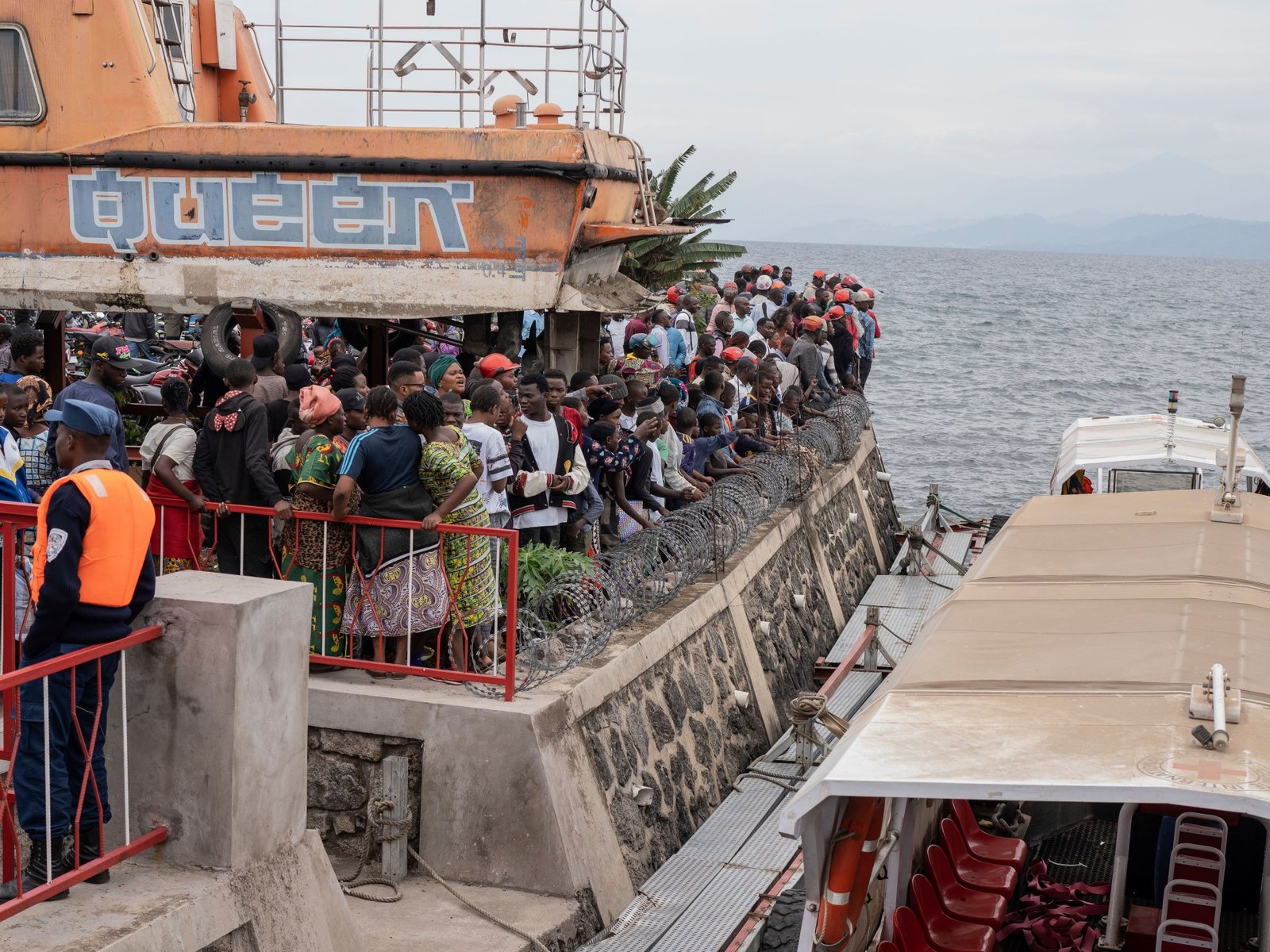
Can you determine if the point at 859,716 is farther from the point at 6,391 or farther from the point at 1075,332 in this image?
the point at 1075,332

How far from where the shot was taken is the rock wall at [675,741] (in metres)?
9.04

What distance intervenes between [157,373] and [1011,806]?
11024mm

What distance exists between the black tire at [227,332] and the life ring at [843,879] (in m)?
6.10

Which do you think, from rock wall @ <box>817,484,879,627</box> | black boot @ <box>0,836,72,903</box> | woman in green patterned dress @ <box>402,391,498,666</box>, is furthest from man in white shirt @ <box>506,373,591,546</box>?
rock wall @ <box>817,484,879,627</box>

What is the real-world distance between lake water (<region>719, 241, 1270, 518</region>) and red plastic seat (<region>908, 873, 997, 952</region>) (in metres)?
21.9

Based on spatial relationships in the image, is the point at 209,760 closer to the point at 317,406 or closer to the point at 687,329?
the point at 317,406

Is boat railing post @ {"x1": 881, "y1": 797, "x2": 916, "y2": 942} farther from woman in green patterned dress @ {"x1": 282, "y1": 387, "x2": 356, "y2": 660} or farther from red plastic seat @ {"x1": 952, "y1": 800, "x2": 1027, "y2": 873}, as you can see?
woman in green patterned dress @ {"x1": 282, "y1": 387, "x2": 356, "y2": 660}

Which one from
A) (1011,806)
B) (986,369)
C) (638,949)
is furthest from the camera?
(986,369)

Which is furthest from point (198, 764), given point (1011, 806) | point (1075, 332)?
point (1075, 332)

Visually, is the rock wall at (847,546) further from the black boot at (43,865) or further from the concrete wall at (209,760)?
the black boot at (43,865)

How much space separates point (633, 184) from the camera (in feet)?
39.9

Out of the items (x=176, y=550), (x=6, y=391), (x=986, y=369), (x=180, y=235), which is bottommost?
(x=986, y=369)

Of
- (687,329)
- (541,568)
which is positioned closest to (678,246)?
(687,329)

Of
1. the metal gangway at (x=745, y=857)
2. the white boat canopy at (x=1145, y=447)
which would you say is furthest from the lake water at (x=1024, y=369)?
the metal gangway at (x=745, y=857)
